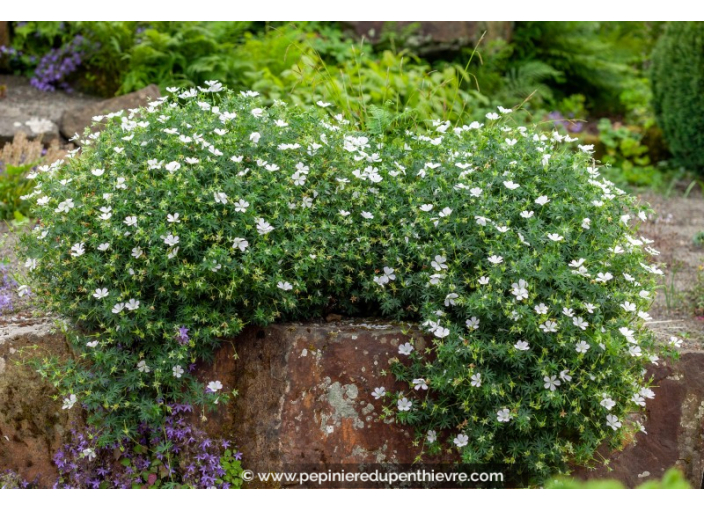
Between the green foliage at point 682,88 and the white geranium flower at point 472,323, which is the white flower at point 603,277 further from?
the green foliage at point 682,88

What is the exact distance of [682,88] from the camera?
7.82 meters

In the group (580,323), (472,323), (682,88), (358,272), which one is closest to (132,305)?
(358,272)

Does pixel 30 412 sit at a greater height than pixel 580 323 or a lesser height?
lesser

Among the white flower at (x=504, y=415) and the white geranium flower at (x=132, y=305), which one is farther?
the white geranium flower at (x=132, y=305)

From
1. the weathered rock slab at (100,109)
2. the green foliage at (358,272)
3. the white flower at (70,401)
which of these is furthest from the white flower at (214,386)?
the weathered rock slab at (100,109)

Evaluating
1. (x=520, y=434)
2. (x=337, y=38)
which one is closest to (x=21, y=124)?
(x=337, y=38)

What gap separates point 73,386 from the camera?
3.46 metres

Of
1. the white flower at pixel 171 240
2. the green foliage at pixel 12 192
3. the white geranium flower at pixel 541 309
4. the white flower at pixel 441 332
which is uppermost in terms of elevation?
the white flower at pixel 171 240

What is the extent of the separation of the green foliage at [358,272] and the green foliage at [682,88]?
471 cm

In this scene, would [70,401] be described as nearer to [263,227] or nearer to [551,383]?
[263,227]

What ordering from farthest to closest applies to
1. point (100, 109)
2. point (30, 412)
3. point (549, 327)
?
1. point (100, 109)
2. point (30, 412)
3. point (549, 327)

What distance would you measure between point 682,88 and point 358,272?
5.68 m

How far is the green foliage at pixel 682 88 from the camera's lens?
7.66 metres

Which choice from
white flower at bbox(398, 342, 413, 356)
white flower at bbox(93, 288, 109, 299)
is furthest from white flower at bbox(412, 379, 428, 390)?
white flower at bbox(93, 288, 109, 299)
